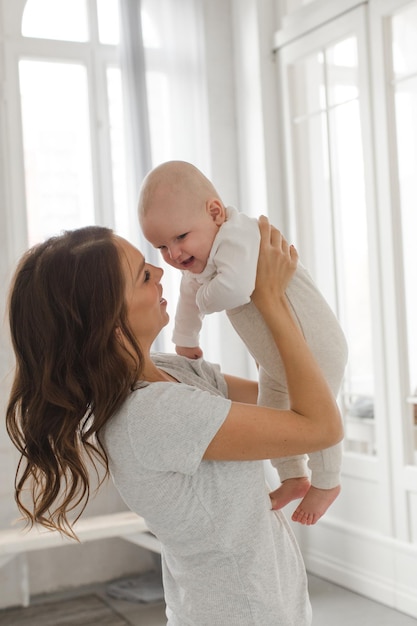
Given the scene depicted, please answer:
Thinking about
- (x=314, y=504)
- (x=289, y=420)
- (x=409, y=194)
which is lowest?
(x=314, y=504)

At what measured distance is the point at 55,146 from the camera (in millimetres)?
3814

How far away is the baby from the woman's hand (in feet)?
0.08

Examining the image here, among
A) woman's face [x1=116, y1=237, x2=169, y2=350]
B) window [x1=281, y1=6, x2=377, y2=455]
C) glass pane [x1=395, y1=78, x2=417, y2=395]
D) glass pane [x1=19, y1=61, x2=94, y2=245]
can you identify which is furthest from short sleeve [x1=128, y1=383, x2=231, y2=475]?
glass pane [x1=19, y1=61, x2=94, y2=245]

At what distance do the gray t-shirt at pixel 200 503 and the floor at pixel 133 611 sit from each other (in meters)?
2.10

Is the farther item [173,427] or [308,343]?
[308,343]

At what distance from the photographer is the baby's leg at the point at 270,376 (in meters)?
1.48

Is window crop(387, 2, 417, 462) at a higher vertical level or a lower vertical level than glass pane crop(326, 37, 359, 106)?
lower

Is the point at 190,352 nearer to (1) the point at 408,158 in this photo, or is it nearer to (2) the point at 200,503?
(2) the point at 200,503

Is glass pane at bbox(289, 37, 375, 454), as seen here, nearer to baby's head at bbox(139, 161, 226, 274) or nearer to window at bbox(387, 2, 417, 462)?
window at bbox(387, 2, 417, 462)

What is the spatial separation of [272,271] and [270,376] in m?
0.24

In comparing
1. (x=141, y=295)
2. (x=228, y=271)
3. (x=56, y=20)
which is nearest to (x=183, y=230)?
(x=228, y=271)

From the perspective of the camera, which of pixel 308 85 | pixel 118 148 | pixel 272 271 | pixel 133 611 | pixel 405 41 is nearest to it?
pixel 272 271

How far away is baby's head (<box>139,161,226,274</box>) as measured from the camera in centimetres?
157

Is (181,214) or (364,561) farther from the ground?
(181,214)
